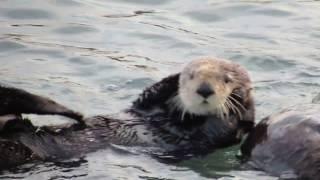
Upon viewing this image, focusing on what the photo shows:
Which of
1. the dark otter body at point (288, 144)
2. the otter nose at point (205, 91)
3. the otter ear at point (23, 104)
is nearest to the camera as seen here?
the dark otter body at point (288, 144)

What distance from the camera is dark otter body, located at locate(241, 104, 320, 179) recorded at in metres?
4.91

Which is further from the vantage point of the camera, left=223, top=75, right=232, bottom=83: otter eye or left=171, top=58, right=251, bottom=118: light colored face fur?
left=223, top=75, right=232, bottom=83: otter eye

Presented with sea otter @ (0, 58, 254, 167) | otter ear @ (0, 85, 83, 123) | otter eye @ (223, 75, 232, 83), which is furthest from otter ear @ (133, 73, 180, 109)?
otter ear @ (0, 85, 83, 123)

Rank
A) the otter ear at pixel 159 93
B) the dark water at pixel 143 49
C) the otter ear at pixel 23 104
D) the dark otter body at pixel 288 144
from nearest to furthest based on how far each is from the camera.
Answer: the dark otter body at pixel 288 144 → the otter ear at pixel 23 104 → the otter ear at pixel 159 93 → the dark water at pixel 143 49

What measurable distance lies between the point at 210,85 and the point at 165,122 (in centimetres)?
46

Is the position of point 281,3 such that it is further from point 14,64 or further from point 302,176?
point 302,176

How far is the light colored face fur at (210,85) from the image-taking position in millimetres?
5555

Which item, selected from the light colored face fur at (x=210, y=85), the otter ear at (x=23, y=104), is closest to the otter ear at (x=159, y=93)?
the light colored face fur at (x=210, y=85)

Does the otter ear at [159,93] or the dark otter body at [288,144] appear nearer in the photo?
the dark otter body at [288,144]

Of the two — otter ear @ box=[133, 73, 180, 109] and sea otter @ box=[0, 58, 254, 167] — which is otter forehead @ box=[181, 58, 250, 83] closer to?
sea otter @ box=[0, 58, 254, 167]

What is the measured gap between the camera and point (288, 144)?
5.08m

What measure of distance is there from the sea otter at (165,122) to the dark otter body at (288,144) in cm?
30

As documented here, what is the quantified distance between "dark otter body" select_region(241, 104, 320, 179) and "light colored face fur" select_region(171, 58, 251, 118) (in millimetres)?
321

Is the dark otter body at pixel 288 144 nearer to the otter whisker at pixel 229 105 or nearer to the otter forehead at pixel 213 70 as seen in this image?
the otter whisker at pixel 229 105
